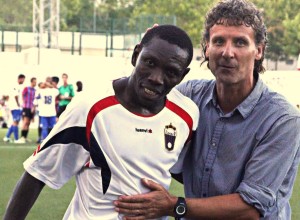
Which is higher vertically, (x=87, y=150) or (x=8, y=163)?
(x=87, y=150)

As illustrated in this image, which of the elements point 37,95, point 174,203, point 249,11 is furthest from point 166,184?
point 37,95

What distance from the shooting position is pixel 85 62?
43219mm

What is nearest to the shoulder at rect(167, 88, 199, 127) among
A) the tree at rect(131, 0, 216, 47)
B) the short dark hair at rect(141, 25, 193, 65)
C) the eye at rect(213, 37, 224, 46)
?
the short dark hair at rect(141, 25, 193, 65)

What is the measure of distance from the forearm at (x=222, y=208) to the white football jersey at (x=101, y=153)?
11.5 inches

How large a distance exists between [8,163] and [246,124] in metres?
13.8

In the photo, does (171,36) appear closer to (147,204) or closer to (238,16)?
(238,16)

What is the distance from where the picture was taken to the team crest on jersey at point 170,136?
14.1ft

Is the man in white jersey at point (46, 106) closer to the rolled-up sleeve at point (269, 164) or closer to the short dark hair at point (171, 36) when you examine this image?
the rolled-up sleeve at point (269, 164)

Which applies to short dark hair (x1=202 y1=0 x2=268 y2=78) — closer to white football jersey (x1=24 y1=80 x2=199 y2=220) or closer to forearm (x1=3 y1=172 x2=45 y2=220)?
white football jersey (x1=24 y1=80 x2=199 y2=220)

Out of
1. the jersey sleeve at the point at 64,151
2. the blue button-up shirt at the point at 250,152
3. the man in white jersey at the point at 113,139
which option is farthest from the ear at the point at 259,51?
the jersey sleeve at the point at 64,151


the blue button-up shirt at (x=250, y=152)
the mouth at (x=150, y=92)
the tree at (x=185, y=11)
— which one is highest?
the mouth at (x=150, y=92)

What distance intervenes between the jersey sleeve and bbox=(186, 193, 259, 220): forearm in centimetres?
63

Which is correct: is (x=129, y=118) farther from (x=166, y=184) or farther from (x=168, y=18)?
(x=168, y=18)

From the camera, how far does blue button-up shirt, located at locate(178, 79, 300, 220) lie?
4.46 m
